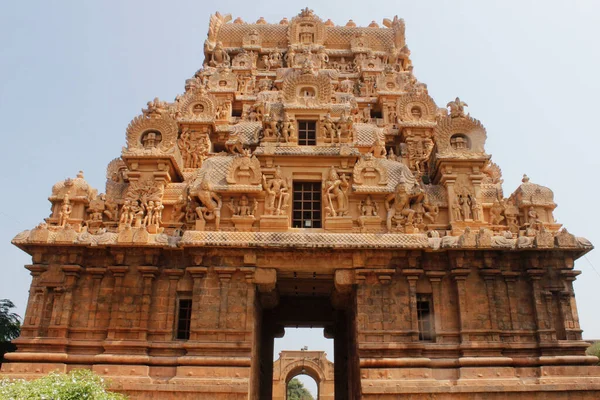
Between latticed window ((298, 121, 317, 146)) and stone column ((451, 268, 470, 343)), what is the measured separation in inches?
265

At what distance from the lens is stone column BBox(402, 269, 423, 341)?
50.5 feet

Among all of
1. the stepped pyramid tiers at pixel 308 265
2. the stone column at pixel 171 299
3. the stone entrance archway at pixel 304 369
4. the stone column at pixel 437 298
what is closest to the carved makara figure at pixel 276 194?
the stepped pyramid tiers at pixel 308 265

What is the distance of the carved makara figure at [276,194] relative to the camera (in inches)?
661

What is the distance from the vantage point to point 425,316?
Result: 16219 mm

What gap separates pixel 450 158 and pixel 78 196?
1299 centimetres

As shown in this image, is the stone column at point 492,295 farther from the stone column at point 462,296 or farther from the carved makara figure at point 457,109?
the carved makara figure at point 457,109

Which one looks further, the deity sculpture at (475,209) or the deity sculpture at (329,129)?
the deity sculpture at (329,129)

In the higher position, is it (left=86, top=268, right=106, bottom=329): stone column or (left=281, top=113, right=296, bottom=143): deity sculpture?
(left=281, top=113, right=296, bottom=143): deity sculpture

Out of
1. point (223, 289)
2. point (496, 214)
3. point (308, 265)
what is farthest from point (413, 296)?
point (223, 289)

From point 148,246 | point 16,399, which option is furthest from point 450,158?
point 16,399

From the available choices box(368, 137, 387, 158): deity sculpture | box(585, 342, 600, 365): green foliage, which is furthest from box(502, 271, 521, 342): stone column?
box(585, 342, 600, 365): green foliage

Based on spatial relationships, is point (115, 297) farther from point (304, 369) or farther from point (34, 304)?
point (304, 369)

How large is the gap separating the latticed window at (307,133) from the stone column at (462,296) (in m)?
6.74

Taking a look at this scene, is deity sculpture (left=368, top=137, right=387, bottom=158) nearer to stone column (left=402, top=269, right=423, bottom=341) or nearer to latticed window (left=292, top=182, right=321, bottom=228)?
latticed window (left=292, top=182, right=321, bottom=228)
